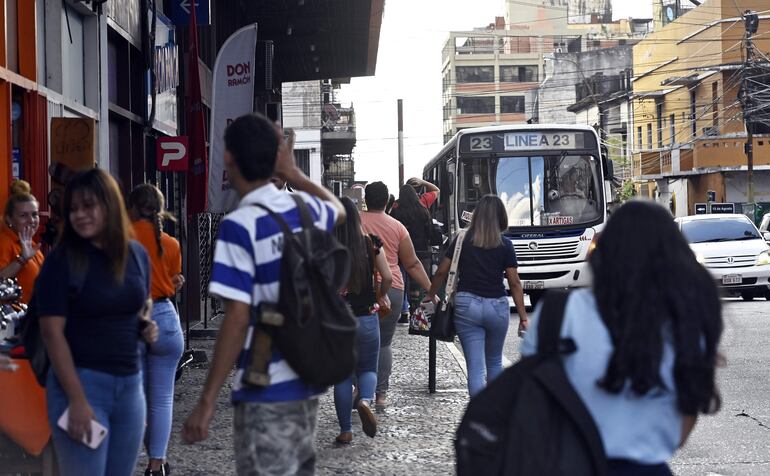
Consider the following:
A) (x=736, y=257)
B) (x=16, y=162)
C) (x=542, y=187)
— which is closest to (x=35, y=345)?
(x=16, y=162)

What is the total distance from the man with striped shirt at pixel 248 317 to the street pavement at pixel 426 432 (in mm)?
2097

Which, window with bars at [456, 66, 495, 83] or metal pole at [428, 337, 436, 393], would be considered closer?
metal pole at [428, 337, 436, 393]

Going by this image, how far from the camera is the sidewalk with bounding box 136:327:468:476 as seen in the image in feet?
25.4

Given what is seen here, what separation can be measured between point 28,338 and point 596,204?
16.9 m

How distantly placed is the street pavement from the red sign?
8.02 ft

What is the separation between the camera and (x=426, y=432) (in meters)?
8.98

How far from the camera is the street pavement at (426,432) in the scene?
768 centimetres

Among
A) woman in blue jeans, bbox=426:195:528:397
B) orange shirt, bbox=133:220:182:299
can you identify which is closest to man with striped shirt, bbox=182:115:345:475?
orange shirt, bbox=133:220:182:299

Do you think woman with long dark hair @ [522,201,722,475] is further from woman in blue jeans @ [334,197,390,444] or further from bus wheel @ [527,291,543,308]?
bus wheel @ [527,291,543,308]

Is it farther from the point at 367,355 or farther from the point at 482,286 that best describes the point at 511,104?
the point at 367,355

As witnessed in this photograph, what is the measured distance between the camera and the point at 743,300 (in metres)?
23.2

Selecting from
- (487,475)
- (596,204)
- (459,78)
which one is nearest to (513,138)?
Answer: (596,204)

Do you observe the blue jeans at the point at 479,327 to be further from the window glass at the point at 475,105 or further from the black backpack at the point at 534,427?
the window glass at the point at 475,105

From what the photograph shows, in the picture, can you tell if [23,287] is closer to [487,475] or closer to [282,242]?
[282,242]
